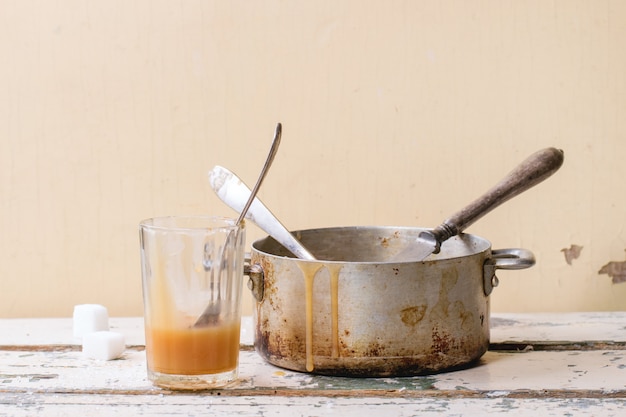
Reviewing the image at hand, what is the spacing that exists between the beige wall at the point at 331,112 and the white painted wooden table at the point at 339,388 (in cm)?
25

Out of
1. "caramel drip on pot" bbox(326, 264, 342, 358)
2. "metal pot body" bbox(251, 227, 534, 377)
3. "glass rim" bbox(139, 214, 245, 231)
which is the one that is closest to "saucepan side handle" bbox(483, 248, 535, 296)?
"metal pot body" bbox(251, 227, 534, 377)

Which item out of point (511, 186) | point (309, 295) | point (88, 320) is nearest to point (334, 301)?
point (309, 295)

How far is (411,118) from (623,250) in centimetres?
34

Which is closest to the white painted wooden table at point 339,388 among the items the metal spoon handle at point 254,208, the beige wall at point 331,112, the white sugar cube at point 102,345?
the white sugar cube at point 102,345

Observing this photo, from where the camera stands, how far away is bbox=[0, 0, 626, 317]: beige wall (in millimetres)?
1172

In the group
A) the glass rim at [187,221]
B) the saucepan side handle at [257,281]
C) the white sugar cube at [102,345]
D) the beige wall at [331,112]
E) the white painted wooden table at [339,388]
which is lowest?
the white painted wooden table at [339,388]

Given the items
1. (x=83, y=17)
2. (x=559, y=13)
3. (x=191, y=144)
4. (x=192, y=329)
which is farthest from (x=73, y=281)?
(x=559, y=13)

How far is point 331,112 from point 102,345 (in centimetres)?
45

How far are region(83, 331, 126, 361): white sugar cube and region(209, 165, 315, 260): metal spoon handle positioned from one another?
19cm

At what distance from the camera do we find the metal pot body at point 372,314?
0.82 meters

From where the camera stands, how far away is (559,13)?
117 centimetres

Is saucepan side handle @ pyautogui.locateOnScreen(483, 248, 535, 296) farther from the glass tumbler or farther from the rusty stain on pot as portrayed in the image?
the glass tumbler

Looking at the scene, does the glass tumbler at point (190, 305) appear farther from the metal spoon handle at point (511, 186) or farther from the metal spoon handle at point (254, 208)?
the metal spoon handle at point (511, 186)

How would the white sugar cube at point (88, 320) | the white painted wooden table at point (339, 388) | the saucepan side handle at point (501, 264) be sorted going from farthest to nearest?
the white sugar cube at point (88, 320) → the saucepan side handle at point (501, 264) → the white painted wooden table at point (339, 388)
